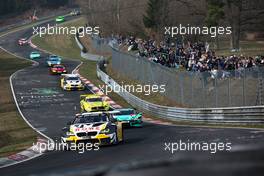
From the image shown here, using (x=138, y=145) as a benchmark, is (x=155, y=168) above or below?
above

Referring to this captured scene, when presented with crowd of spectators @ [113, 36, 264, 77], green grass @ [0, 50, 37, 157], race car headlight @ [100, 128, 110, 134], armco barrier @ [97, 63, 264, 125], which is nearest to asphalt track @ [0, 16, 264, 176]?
race car headlight @ [100, 128, 110, 134]

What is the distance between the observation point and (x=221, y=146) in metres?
15.4

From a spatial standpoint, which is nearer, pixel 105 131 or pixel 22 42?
pixel 105 131

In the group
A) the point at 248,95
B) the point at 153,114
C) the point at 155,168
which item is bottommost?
the point at 153,114

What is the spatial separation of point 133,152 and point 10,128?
16.0 metres

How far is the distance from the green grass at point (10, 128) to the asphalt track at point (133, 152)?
2.30 ft

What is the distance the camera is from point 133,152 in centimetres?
1520

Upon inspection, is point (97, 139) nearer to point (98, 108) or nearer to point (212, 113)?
point (212, 113)

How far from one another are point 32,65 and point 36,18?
6381cm

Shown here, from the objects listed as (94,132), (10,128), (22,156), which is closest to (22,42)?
(10,128)

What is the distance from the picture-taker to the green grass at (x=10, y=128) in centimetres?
2188

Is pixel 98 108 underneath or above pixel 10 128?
above

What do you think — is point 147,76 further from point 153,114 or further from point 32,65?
point 32,65

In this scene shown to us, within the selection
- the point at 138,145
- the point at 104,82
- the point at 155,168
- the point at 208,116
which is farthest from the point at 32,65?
the point at 155,168
